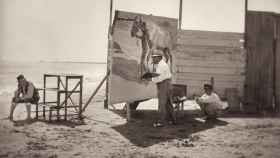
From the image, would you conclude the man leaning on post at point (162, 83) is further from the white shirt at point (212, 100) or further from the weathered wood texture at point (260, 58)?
the weathered wood texture at point (260, 58)

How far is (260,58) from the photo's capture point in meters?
12.7

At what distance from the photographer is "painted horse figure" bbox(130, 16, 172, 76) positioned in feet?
31.9

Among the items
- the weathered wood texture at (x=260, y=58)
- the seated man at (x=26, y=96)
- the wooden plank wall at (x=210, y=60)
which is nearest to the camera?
the seated man at (x=26, y=96)

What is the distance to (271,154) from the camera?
666 cm

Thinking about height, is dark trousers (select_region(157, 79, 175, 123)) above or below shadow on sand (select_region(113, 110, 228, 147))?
above

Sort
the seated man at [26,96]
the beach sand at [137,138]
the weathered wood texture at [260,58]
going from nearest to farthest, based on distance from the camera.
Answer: the beach sand at [137,138]
the seated man at [26,96]
the weathered wood texture at [260,58]

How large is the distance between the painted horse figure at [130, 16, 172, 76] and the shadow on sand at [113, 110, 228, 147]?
1309 mm

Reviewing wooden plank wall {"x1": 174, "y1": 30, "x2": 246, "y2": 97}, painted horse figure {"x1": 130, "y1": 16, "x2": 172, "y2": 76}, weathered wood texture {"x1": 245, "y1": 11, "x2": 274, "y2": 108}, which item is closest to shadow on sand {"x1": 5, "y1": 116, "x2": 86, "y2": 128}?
painted horse figure {"x1": 130, "y1": 16, "x2": 172, "y2": 76}

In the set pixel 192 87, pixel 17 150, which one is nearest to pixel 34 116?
pixel 17 150

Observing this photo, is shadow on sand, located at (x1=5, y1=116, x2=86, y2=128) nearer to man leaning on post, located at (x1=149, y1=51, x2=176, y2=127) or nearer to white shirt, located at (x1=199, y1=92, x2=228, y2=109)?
man leaning on post, located at (x1=149, y1=51, x2=176, y2=127)

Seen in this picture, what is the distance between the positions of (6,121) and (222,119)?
5508mm

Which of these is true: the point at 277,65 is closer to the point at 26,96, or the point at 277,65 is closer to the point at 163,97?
the point at 163,97

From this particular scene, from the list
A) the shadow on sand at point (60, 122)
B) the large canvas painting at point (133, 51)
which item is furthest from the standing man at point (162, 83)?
the shadow on sand at point (60, 122)

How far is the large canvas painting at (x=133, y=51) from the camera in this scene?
913cm
